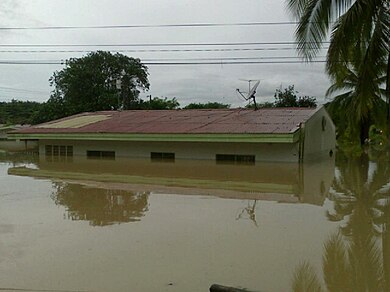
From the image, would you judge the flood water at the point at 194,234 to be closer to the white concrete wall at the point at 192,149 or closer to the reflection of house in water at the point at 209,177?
the reflection of house in water at the point at 209,177

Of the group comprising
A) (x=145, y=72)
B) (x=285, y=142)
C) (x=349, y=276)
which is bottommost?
(x=349, y=276)

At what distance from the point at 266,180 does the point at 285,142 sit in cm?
535

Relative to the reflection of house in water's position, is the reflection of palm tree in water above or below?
below

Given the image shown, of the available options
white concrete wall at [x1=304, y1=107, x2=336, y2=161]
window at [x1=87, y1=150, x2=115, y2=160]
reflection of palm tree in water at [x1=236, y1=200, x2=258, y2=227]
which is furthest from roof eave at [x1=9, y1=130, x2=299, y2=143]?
reflection of palm tree in water at [x1=236, y1=200, x2=258, y2=227]

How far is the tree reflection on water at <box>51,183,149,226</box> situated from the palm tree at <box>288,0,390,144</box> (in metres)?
5.48

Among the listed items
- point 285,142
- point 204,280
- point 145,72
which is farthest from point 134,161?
point 145,72

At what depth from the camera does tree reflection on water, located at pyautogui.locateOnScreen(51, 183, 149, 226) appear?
31.7 ft

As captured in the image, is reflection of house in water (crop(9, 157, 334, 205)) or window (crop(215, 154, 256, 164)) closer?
reflection of house in water (crop(9, 157, 334, 205))

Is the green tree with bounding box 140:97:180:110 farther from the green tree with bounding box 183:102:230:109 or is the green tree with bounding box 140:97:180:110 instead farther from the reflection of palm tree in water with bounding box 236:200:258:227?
the reflection of palm tree in water with bounding box 236:200:258:227

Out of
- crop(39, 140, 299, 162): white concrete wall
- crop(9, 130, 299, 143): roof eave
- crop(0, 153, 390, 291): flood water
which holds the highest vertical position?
crop(9, 130, 299, 143): roof eave

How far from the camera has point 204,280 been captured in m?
5.52

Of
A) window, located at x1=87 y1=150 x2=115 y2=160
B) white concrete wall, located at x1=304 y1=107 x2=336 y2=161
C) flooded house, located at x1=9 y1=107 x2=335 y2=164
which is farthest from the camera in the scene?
window, located at x1=87 y1=150 x2=115 y2=160

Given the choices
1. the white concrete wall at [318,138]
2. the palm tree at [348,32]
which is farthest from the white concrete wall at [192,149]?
the palm tree at [348,32]

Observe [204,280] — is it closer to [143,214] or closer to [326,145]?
[143,214]
